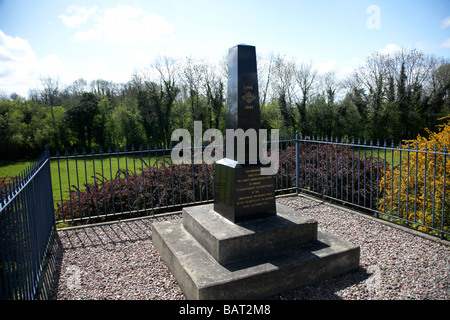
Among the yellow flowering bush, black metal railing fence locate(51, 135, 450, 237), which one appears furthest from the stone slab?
the yellow flowering bush

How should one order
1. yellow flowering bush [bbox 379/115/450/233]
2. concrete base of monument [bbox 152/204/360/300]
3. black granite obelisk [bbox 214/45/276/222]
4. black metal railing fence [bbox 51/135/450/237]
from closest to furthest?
concrete base of monument [bbox 152/204/360/300], black granite obelisk [bbox 214/45/276/222], yellow flowering bush [bbox 379/115/450/233], black metal railing fence [bbox 51/135/450/237]

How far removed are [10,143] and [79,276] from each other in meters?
22.0

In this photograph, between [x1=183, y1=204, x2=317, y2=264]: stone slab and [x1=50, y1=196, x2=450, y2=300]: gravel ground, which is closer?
[x1=50, y1=196, x2=450, y2=300]: gravel ground

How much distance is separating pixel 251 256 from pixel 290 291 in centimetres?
63

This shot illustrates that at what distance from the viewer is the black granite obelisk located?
167 inches

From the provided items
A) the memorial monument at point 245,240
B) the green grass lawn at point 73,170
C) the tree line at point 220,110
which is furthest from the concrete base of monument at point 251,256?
the tree line at point 220,110

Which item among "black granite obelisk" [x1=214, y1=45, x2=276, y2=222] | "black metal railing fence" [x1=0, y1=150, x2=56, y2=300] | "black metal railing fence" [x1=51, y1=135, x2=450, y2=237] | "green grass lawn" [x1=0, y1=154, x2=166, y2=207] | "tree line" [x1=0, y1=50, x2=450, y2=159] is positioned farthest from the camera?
"tree line" [x1=0, y1=50, x2=450, y2=159]

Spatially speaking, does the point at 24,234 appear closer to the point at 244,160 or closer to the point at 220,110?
the point at 244,160

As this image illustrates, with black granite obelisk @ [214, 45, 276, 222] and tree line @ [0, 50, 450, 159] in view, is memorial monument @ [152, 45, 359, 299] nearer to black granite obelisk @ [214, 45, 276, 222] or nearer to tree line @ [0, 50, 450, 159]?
black granite obelisk @ [214, 45, 276, 222]

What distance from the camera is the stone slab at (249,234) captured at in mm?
3779

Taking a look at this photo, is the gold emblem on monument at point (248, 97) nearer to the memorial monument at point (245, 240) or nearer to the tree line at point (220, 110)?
the memorial monument at point (245, 240)

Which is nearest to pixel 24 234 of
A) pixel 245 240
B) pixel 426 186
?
pixel 245 240

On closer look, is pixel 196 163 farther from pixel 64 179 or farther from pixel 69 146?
pixel 69 146
